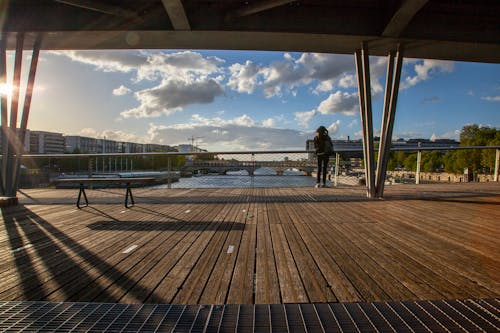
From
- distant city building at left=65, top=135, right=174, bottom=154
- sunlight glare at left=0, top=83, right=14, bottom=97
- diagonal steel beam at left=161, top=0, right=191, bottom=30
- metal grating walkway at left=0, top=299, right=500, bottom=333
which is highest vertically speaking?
distant city building at left=65, top=135, right=174, bottom=154

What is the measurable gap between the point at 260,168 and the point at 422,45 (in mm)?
4809

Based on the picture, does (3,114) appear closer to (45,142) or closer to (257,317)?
(257,317)

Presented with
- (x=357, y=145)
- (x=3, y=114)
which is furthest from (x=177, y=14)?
(x=357, y=145)

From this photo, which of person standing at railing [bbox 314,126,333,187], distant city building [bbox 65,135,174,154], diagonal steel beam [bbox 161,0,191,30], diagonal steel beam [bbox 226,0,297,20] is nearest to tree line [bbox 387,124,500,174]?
person standing at railing [bbox 314,126,333,187]

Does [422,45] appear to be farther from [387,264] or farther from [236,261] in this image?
[236,261]

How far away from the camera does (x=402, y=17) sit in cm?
505

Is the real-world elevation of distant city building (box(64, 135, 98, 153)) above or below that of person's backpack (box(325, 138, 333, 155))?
above

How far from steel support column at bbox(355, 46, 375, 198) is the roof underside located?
1.53 feet

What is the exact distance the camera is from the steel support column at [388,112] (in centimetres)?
577

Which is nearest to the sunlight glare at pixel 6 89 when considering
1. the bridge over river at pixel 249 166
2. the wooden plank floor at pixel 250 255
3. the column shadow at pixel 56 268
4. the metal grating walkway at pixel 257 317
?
the wooden plank floor at pixel 250 255

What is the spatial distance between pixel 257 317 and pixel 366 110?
5.52 meters

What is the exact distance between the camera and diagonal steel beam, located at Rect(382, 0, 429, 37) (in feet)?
15.4

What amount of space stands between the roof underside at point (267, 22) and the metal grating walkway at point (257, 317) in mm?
4971

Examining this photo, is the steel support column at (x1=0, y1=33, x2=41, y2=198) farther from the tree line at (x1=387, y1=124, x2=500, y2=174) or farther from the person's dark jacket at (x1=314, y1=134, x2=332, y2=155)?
the tree line at (x1=387, y1=124, x2=500, y2=174)
